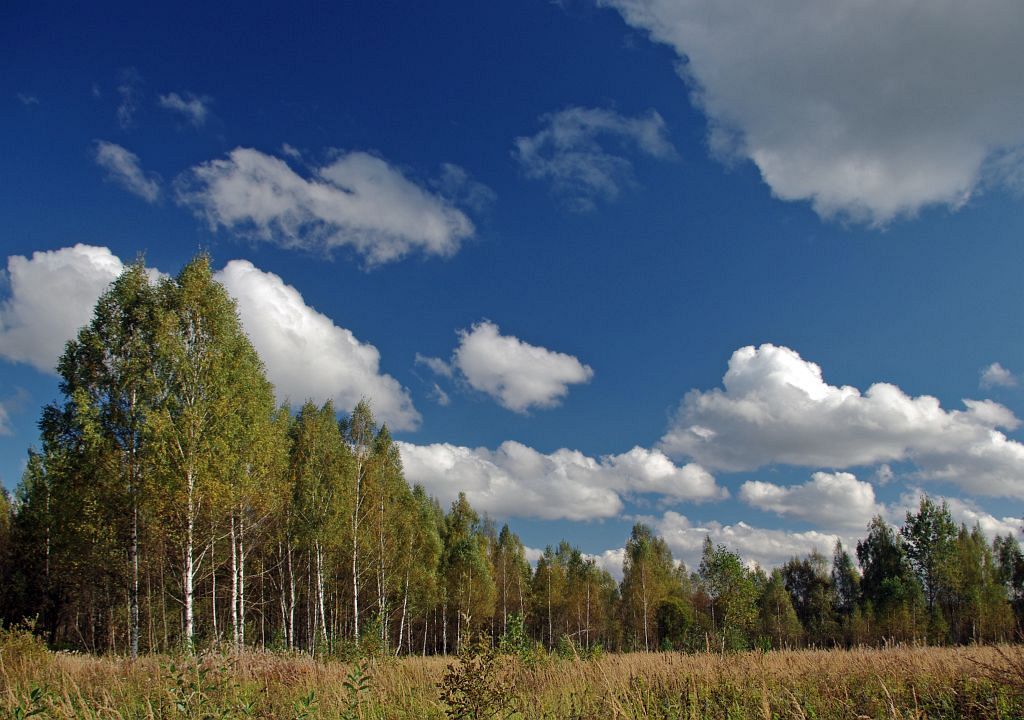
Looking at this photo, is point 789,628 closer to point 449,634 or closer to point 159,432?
point 449,634

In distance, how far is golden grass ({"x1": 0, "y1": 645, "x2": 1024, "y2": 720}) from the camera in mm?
7676

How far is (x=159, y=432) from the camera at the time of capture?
1952 cm

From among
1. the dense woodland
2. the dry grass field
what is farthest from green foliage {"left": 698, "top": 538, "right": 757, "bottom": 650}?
the dry grass field

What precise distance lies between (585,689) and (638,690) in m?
0.81

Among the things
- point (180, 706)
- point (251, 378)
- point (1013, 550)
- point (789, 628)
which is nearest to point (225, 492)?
point (251, 378)

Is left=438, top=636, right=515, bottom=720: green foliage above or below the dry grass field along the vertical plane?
above

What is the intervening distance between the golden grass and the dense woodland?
1493 millimetres

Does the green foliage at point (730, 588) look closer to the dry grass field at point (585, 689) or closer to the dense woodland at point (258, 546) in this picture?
the dense woodland at point (258, 546)

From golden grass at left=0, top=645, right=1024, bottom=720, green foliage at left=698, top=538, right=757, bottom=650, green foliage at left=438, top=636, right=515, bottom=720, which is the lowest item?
green foliage at left=698, top=538, right=757, bottom=650

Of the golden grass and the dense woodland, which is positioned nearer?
the golden grass

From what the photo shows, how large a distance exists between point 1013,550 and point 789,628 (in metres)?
32.9

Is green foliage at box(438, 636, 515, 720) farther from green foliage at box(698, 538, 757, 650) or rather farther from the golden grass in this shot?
green foliage at box(698, 538, 757, 650)

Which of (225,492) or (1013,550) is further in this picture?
(1013,550)

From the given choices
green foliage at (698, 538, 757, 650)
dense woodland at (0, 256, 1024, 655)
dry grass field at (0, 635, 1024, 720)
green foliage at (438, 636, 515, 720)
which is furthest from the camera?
green foliage at (698, 538, 757, 650)
